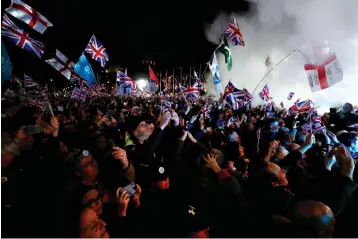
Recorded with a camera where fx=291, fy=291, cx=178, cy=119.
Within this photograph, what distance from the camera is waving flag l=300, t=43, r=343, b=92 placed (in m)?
5.67

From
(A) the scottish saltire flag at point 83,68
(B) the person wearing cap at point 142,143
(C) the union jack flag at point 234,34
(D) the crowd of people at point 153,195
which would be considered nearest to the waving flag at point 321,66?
(D) the crowd of people at point 153,195

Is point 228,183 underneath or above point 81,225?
above

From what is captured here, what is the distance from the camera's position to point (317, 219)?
7.02ft

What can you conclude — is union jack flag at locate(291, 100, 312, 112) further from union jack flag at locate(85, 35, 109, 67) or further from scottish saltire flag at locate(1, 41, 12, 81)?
scottish saltire flag at locate(1, 41, 12, 81)

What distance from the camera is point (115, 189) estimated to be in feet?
8.34

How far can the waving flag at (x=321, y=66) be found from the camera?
5672 mm

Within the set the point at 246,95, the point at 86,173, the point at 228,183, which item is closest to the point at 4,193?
Result: the point at 86,173

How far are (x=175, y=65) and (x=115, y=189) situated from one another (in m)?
59.0

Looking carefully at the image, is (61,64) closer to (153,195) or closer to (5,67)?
(5,67)

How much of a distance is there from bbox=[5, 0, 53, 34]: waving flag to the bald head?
21.2 feet

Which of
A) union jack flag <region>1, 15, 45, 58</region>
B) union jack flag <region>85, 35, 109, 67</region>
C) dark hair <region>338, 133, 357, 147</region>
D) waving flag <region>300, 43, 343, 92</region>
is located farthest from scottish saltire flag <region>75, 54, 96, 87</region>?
dark hair <region>338, 133, 357, 147</region>

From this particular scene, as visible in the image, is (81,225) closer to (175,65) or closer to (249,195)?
(249,195)

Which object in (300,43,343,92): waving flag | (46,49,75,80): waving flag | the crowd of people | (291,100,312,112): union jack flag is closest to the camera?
the crowd of people

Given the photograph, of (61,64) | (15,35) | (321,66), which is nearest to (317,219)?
(321,66)
